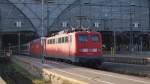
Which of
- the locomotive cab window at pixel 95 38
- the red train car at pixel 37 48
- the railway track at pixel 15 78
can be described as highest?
the locomotive cab window at pixel 95 38

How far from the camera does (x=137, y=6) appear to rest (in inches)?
5389

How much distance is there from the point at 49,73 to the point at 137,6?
353ft

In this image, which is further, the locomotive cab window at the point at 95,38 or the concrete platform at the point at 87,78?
the locomotive cab window at the point at 95,38

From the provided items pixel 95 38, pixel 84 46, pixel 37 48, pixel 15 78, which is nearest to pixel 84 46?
pixel 84 46

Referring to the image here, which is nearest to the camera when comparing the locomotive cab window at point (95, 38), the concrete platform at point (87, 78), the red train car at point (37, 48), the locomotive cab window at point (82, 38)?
the concrete platform at point (87, 78)

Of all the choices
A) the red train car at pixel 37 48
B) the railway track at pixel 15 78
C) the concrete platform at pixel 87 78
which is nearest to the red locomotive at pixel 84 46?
the concrete platform at pixel 87 78

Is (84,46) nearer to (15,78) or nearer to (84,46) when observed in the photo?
(84,46)

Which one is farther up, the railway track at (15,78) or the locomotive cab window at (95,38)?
the locomotive cab window at (95,38)

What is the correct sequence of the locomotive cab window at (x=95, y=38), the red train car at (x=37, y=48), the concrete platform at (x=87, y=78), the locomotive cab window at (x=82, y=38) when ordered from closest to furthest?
the concrete platform at (x=87, y=78) → the locomotive cab window at (x=82, y=38) → the locomotive cab window at (x=95, y=38) → the red train car at (x=37, y=48)

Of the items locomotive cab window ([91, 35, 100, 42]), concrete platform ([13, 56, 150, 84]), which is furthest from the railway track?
locomotive cab window ([91, 35, 100, 42])

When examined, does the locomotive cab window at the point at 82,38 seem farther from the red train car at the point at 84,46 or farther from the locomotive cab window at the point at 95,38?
the locomotive cab window at the point at 95,38

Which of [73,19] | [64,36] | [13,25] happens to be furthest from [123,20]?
[64,36]

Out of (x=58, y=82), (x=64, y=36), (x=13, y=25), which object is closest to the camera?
(x=58, y=82)

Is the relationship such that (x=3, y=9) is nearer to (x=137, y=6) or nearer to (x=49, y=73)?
(x=137, y=6)
